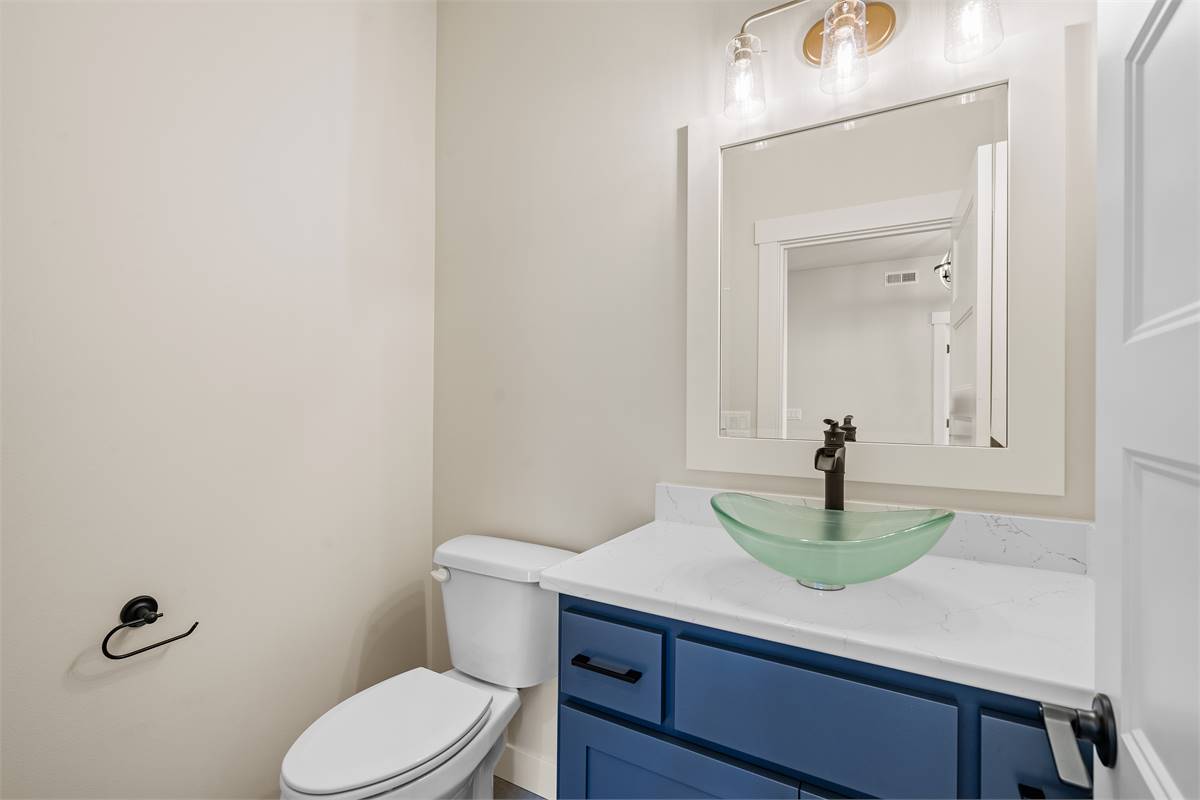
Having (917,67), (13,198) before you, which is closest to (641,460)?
(917,67)

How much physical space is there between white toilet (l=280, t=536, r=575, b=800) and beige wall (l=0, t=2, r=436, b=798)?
317 millimetres

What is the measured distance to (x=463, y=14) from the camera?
1866 mm

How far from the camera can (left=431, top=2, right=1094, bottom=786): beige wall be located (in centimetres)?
147

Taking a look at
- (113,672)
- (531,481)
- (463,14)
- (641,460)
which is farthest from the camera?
(463,14)

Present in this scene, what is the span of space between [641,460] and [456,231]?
3.29 ft

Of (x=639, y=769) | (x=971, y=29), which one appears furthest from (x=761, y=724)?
(x=971, y=29)

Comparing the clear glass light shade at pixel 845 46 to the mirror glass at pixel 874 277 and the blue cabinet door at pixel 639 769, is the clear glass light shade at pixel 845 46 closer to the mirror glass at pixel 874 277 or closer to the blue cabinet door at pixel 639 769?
the mirror glass at pixel 874 277

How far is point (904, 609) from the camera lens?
2.89 ft

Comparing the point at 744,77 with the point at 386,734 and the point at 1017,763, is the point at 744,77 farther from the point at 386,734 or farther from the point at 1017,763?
the point at 386,734

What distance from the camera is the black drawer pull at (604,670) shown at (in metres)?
0.92

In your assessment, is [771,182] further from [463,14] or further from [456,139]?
[463,14]

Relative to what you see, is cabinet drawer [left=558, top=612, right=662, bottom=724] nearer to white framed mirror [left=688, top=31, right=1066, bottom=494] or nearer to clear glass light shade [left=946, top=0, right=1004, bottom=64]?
white framed mirror [left=688, top=31, right=1066, bottom=494]

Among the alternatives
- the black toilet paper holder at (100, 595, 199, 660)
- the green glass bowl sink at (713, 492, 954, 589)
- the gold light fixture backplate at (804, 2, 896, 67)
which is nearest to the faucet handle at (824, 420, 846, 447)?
the green glass bowl sink at (713, 492, 954, 589)

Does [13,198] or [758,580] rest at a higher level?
[13,198]
